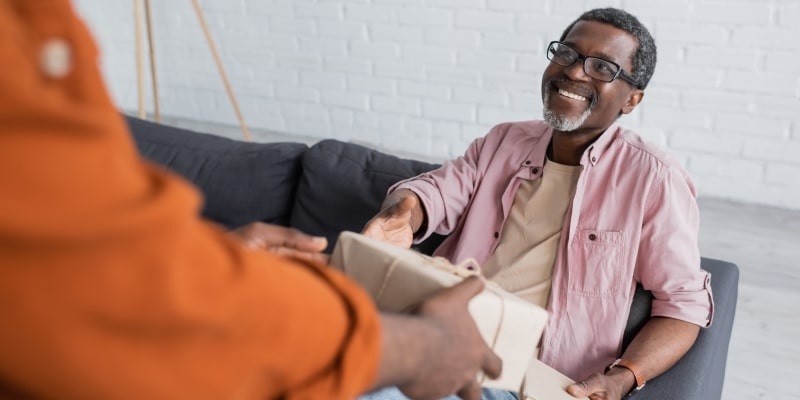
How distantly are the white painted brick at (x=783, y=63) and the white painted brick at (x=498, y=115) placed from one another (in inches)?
42.3

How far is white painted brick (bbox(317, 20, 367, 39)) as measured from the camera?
3.89 metres

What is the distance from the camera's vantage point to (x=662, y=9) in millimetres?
3188

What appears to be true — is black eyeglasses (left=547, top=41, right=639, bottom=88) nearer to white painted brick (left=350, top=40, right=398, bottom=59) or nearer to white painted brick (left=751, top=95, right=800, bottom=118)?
white painted brick (left=751, top=95, right=800, bottom=118)

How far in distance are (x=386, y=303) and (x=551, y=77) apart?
3.22 ft

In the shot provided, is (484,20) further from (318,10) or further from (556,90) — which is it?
(556,90)

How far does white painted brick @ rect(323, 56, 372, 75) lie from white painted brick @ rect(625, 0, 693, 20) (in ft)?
4.54

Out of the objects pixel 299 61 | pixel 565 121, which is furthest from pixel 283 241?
pixel 299 61

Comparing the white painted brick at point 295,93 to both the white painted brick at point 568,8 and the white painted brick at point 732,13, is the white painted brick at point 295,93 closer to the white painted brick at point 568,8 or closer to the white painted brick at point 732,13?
the white painted brick at point 568,8

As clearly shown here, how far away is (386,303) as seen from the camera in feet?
3.15

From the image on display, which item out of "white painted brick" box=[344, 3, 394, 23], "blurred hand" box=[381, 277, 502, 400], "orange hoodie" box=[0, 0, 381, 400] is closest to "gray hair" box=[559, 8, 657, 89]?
"blurred hand" box=[381, 277, 502, 400]

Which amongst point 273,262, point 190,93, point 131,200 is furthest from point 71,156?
point 190,93

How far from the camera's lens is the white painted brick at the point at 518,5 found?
341 cm

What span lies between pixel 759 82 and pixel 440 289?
2.76m

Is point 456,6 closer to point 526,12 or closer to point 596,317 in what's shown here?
point 526,12
